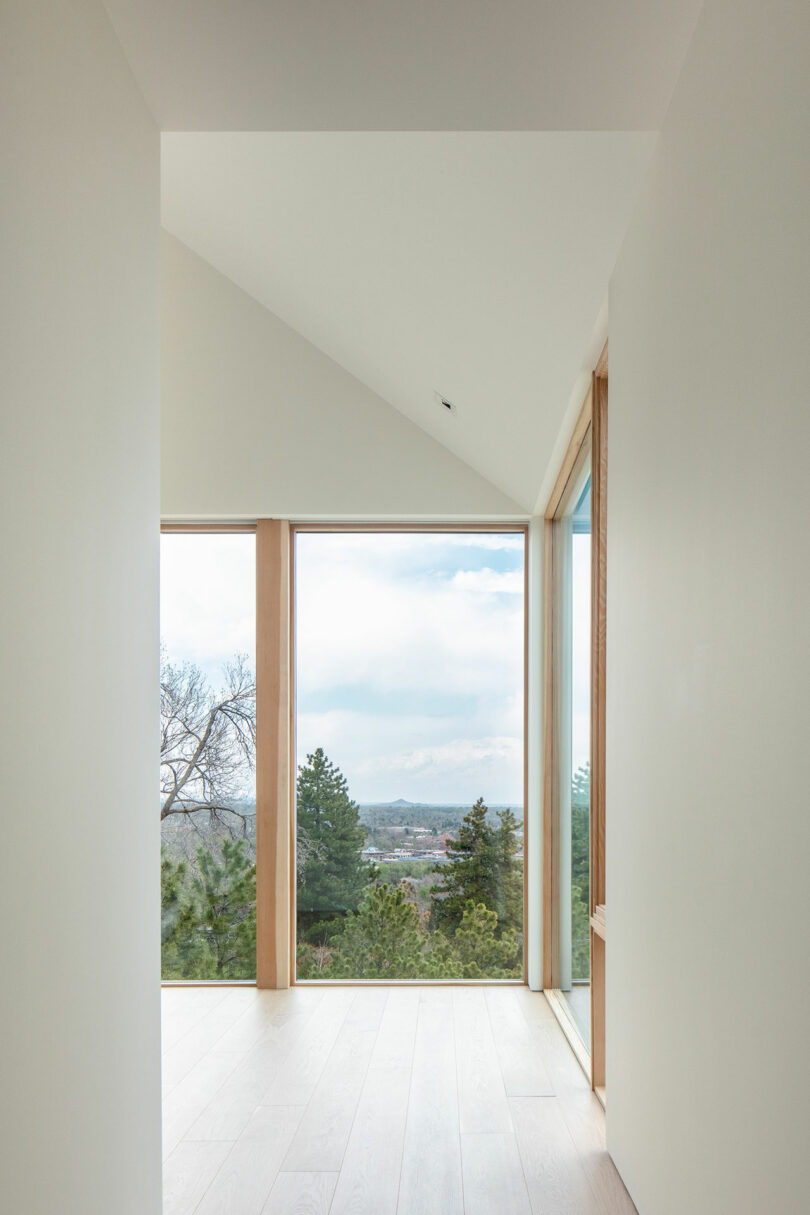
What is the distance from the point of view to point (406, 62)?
5.95ft

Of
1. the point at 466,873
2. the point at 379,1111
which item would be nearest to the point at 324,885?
the point at 466,873

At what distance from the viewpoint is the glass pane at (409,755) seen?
485 cm

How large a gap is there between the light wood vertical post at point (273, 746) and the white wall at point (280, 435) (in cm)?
28

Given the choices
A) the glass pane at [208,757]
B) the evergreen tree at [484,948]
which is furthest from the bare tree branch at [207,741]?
the evergreen tree at [484,948]

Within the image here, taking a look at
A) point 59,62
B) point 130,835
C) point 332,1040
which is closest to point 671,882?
point 130,835

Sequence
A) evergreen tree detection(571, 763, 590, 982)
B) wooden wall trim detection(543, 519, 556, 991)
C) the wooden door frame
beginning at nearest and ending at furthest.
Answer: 1. the wooden door frame
2. evergreen tree detection(571, 763, 590, 982)
3. wooden wall trim detection(543, 519, 556, 991)

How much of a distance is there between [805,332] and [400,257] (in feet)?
6.91

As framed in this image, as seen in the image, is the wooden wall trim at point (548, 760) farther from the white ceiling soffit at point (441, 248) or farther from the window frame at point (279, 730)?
the white ceiling soffit at point (441, 248)

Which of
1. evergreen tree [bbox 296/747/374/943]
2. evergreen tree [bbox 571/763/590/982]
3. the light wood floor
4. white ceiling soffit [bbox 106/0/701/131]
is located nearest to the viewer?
white ceiling soffit [bbox 106/0/701/131]

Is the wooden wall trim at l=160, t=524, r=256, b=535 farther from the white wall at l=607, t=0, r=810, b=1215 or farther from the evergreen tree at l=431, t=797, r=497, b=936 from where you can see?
the white wall at l=607, t=0, r=810, b=1215

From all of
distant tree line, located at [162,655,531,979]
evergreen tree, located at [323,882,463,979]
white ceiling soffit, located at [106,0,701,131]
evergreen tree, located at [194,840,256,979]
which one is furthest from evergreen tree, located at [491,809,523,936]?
white ceiling soffit, located at [106,0,701,131]

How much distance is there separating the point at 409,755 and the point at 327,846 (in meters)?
0.60

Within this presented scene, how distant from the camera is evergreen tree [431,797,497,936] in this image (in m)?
4.86

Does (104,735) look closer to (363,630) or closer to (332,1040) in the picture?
(332,1040)
